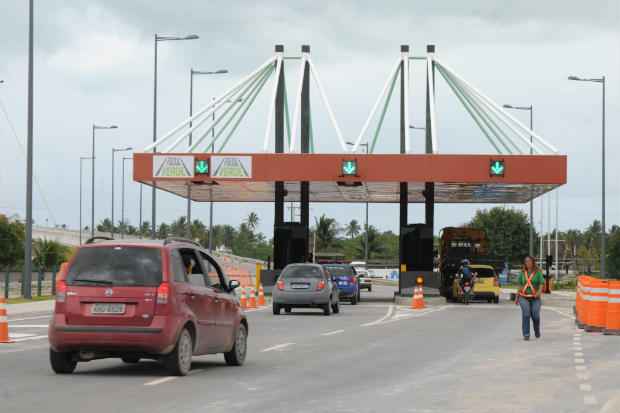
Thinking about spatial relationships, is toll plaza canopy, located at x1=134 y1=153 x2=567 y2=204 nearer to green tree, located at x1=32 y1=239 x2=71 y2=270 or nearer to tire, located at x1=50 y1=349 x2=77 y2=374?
green tree, located at x1=32 y1=239 x2=71 y2=270

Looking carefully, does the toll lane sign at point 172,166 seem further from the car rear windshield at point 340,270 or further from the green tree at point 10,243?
the green tree at point 10,243

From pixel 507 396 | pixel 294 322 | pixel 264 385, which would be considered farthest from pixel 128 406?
pixel 294 322

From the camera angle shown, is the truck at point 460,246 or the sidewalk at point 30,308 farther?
the truck at point 460,246

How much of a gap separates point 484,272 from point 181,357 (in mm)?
37735

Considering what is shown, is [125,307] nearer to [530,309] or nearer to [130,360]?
[130,360]

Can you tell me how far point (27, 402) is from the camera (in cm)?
1238

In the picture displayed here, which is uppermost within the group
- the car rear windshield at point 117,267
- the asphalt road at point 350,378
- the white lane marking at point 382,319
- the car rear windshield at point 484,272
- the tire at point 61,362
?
the car rear windshield at point 117,267

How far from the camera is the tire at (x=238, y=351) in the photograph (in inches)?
686

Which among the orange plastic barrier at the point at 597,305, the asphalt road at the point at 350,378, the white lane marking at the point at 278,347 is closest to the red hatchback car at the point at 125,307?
the asphalt road at the point at 350,378

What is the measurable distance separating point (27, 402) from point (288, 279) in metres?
Result: 24.9

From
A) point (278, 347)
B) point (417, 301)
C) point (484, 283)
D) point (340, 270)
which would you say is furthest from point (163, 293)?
point (484, 283)

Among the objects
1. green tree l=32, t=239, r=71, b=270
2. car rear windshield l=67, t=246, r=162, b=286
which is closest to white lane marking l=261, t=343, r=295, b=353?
car rear windshield l=67, t=246, r=162, b=286

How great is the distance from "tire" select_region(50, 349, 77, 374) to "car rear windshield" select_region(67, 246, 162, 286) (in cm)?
90

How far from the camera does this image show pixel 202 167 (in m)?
51.6
